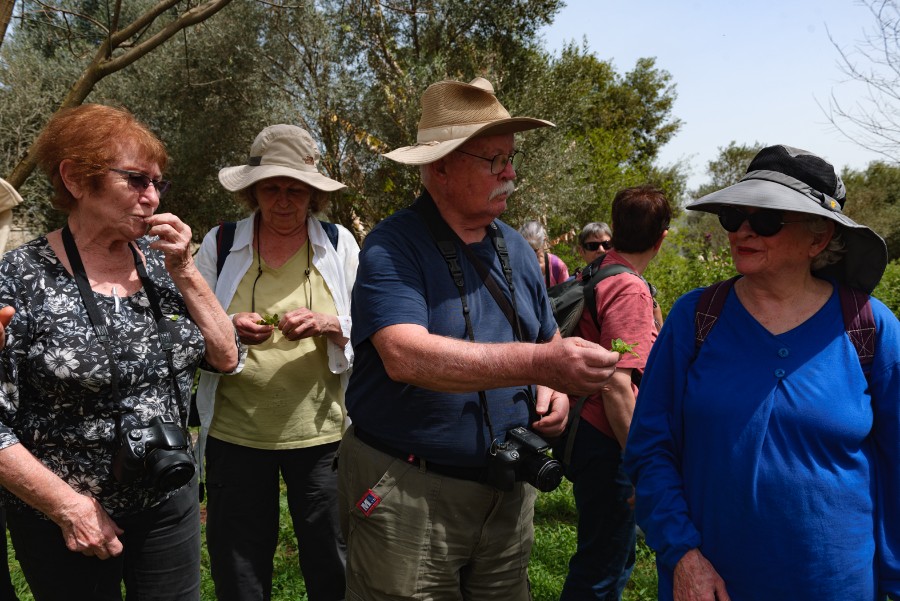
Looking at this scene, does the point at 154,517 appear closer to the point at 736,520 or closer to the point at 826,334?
the point at 736,520

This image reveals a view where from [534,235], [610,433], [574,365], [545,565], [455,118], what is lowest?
[545,565]

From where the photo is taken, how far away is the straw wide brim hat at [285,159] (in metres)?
3.22

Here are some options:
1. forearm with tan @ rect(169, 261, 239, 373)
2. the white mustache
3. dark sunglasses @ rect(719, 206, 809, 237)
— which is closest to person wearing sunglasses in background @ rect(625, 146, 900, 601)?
dark sunglasses @ rect(719, 206, 809, 237)

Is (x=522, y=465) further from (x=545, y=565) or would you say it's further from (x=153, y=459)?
(x=545, y=565)

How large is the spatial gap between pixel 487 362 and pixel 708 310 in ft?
2.60

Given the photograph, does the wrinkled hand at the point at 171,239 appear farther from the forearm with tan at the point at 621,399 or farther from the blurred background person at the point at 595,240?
the blurred background person at the point at 595,240

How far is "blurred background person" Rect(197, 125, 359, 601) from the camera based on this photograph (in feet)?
10.1

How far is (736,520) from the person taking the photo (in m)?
2.07

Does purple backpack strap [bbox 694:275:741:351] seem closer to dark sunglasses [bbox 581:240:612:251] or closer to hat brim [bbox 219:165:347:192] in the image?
hat brim [bbox 219:165:347:192]

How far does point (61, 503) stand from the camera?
2.14 metres

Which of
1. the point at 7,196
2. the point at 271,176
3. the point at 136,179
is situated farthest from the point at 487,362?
the point at 271,176

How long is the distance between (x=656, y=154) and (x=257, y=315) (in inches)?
1264

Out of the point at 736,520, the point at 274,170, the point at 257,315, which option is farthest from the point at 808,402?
the point at 274,170

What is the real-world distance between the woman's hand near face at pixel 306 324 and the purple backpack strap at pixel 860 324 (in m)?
2.00
